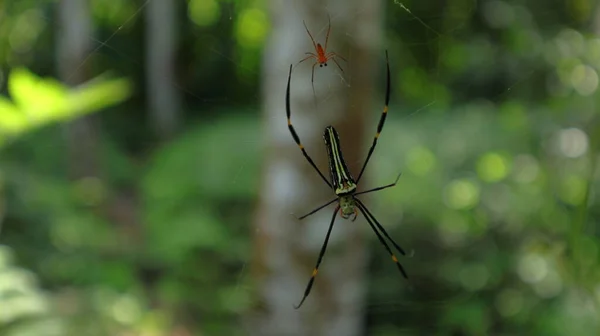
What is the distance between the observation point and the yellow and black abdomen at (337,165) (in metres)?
0.98

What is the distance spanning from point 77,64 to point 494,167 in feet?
12.0

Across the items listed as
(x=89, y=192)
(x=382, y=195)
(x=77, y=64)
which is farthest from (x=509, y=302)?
(x=77, y=64)

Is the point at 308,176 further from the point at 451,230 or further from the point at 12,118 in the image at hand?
the point at 451,230

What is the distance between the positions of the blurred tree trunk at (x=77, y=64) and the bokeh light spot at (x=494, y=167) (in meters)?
3.45

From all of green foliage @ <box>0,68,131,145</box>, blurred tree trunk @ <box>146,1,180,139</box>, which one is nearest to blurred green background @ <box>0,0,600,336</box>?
green foliage @ <box>0,68,131,145</box>

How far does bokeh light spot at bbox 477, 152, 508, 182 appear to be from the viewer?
2.01 metres

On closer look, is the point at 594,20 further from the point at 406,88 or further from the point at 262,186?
the point at 406,88

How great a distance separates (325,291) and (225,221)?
5.22ft

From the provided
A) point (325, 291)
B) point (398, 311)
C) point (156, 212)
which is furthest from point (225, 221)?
point (325, 291)

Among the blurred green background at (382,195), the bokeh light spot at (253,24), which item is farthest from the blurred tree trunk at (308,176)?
the bokeh light spot at (253,24)

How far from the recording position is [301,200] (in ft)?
5.90

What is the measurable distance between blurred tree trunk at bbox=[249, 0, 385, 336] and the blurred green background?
0.13ft

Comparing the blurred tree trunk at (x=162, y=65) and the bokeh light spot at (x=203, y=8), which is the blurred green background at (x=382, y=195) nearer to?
the bokeh light spot at (x=203, y=8)

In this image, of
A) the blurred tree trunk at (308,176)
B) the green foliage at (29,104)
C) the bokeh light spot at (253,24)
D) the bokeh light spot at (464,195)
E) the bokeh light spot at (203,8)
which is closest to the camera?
the green foliage at (29,104)
